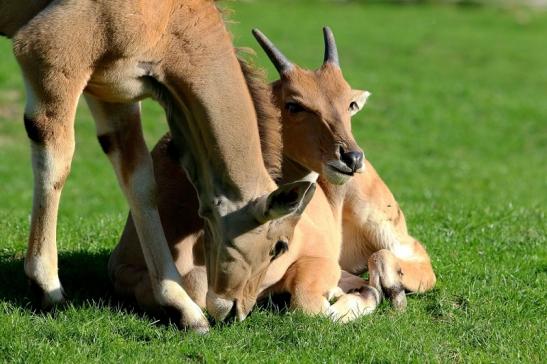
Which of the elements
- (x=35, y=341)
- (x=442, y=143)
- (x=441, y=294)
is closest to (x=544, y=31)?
(x=442, y=143)

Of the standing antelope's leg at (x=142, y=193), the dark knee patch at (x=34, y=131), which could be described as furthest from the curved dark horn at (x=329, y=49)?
the dark knee patch at (x=34, y=131)

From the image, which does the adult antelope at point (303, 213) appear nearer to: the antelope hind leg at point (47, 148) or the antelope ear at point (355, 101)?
the antelope ear at point (355, 101)

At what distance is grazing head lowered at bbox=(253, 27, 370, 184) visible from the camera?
7.42 metres

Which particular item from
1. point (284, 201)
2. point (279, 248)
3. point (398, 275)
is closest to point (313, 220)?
point (398, 275)

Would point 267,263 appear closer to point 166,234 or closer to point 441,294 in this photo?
point 166,234

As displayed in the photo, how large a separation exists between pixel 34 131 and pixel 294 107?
6.89 ft

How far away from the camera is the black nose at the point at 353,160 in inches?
281

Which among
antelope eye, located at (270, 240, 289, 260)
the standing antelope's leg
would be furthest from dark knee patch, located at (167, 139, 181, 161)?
antelope eye, located at (270, 240, 289, 260)

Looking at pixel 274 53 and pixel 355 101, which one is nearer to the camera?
pixel 274 53

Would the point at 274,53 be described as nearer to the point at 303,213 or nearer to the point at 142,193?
the point at 303,213

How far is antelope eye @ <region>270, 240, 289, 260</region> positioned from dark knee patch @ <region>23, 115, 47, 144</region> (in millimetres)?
1488

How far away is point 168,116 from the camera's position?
6.57 meters

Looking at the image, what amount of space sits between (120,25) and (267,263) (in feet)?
5.42

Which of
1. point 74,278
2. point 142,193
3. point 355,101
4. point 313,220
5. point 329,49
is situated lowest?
point 74,278
